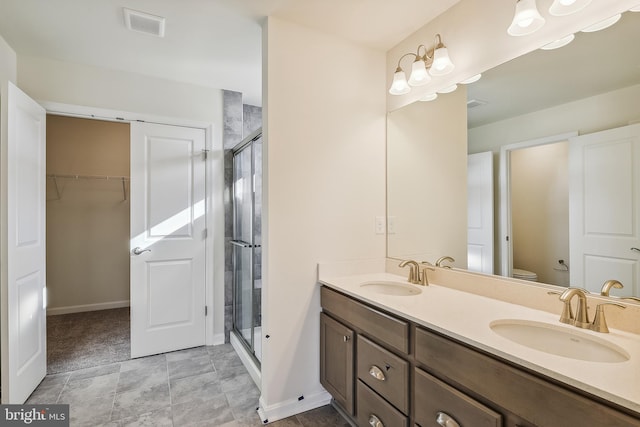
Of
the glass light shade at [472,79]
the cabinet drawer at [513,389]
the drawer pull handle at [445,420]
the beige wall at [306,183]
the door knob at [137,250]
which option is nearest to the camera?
the cabinet drawer at [513,389]

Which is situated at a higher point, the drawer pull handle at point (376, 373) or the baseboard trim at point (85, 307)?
the drawer pull handle at point (376, 373)

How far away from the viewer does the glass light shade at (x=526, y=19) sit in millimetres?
1279

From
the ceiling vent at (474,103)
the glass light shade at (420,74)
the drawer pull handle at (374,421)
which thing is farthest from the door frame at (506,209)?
the drawer pull handle at (374,421)

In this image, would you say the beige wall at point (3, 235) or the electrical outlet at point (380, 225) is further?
the electrical outlet at point (380, 225)

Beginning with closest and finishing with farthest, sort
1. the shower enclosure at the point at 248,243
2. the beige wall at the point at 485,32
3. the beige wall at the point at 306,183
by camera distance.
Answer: the beige wall at the point at 485,32
the beige wall at the point at 306,183
the shower enclosure at the point at 248,243

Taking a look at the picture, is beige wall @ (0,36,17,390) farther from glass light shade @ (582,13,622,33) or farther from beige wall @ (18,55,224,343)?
glass light shade @ (582,13,622,33)

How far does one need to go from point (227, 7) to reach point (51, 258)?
3763 mm

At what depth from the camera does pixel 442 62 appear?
169 centimetres

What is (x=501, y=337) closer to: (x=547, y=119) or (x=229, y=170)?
(x=547, y=119)

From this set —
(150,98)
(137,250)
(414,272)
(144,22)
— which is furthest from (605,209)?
(150,98)

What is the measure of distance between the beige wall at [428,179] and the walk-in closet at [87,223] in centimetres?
326

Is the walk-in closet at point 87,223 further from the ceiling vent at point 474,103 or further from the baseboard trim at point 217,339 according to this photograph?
the ceiling vent at point 474,103

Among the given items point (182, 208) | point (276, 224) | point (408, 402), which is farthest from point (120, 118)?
point (408, 402)

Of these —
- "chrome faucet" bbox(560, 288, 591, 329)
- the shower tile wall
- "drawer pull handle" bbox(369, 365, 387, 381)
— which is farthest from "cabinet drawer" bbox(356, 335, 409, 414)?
the shower tile wall
